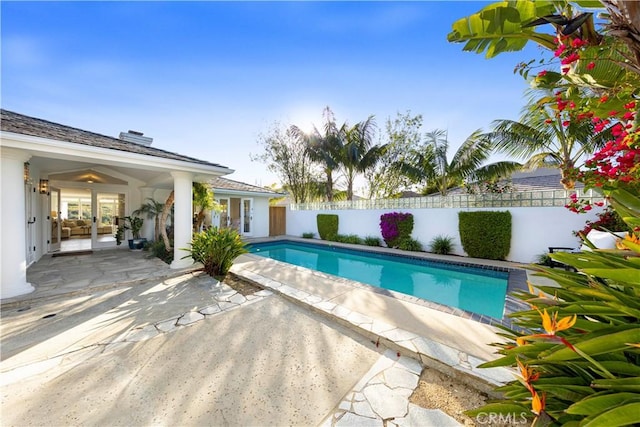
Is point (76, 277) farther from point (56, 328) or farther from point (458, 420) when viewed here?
point (458, 420)

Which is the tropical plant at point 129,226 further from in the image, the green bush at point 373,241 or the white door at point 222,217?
the green bush at point 373,241

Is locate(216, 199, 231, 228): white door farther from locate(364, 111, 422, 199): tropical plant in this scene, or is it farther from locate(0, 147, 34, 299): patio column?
locate(364, 111, 422, 199): tropical plant

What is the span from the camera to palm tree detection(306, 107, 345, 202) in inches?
607

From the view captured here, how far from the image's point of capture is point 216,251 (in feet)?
21.8

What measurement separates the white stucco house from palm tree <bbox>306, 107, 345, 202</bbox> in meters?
4.33

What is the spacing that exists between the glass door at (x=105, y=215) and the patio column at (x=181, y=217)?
569 centimetres

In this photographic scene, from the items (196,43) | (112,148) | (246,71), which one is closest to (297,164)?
(246,71)

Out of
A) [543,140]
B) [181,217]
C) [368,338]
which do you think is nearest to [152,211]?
[181,217]

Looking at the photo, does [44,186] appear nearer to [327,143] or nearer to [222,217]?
[222,217]

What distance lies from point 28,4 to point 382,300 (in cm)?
977

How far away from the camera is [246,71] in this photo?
7.92m

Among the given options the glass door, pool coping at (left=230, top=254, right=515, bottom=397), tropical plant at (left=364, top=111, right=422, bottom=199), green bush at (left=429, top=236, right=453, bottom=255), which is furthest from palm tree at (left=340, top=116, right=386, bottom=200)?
the glass door

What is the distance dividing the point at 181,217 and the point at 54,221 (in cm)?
730

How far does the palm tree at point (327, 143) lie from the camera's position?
15422 millimetres
